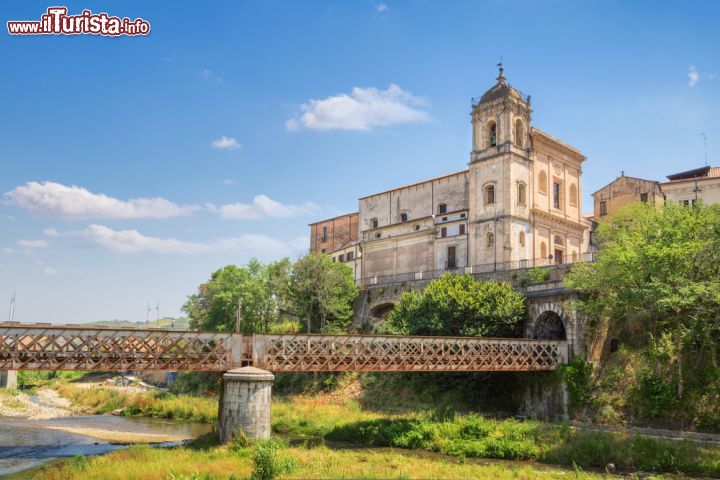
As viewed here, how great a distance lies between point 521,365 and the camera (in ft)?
106

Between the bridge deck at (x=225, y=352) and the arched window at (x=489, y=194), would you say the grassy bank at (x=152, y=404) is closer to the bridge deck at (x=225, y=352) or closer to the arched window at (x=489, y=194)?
the bridge deck at (x=225, y=352)

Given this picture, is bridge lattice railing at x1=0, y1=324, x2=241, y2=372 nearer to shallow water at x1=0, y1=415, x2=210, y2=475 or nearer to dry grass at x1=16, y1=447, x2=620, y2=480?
dry grass at x1=16, y1=447, x2=620, y2=480

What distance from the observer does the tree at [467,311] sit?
36.7 m

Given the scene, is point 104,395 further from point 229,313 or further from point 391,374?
point 391,374

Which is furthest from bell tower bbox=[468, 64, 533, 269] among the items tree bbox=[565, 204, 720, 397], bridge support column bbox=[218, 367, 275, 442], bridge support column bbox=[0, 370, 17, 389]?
bridge support column bbox=[0, 370, 17, 389]

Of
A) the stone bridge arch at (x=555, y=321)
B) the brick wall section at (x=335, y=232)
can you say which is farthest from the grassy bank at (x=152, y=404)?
the brick wall section at (x=335, y=232)

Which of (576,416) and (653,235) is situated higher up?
(653,235)

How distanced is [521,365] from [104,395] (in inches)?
1308

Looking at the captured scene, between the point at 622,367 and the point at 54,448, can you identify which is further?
the point at 622,367

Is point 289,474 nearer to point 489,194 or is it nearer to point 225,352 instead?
point 225,352

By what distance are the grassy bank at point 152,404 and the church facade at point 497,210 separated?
19.4 metres

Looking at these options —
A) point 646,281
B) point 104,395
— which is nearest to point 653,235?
point 646,281

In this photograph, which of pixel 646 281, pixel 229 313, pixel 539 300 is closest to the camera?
pixel 646 281

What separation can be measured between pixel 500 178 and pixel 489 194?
1.87 metres
